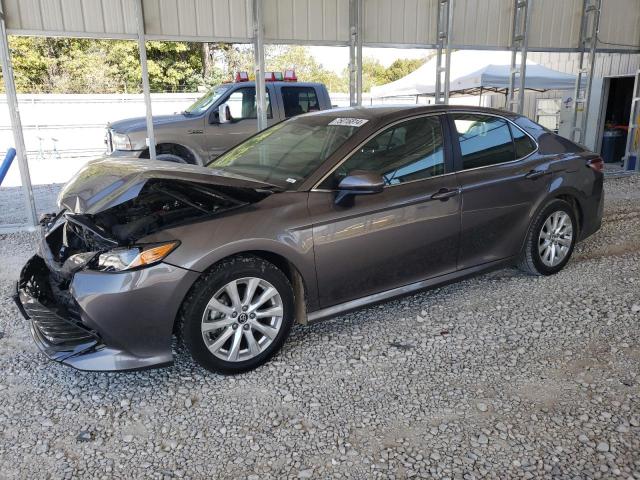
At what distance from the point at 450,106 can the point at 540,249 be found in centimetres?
154

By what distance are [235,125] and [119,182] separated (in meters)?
6.03

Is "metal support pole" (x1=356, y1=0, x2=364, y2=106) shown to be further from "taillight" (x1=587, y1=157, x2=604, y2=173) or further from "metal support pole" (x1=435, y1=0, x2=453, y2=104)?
"taillight" (x1=587, y1=157, x2=604, y2=173)

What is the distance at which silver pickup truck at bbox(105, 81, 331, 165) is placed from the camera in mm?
8336

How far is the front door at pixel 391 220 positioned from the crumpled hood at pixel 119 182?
50 centimetres

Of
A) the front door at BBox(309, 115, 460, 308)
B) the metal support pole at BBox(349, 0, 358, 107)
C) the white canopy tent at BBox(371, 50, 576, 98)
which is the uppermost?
the metal support pole at BBox(349, 0, 358, 107)

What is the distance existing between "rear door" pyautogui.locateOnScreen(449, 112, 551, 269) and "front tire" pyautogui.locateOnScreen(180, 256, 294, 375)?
61.6 inches

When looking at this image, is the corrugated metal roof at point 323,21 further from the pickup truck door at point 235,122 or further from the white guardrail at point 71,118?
the white guardrail at point 71,118

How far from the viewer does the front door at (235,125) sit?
873 centimetres

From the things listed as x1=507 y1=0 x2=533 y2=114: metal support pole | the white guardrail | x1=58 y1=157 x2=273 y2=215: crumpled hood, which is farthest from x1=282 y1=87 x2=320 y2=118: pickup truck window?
the white guardrail

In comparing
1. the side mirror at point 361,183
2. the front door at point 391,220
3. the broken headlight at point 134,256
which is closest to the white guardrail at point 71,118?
the front door at point 391,220

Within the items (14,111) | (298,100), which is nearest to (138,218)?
(14,111)

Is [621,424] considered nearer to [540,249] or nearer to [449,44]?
[540,249]

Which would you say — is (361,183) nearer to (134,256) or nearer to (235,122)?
(134,256)

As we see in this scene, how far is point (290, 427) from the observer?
2727 millimetres
